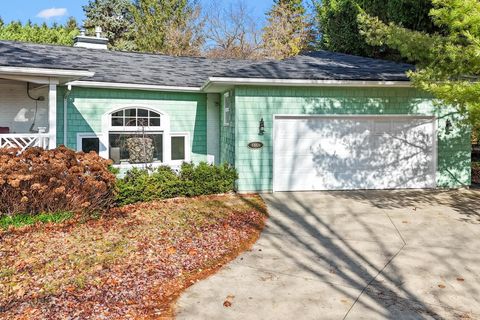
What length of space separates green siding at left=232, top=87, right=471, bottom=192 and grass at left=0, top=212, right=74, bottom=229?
4.48m

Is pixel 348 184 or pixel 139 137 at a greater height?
pixel 139 137

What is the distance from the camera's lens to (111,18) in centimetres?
3045

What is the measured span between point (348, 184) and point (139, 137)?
18.8ft

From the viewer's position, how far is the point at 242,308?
4.23 metres

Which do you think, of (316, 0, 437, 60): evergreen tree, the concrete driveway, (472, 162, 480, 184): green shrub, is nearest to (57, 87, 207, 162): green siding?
the concrete driveway

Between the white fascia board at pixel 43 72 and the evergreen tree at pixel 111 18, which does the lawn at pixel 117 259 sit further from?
the evergreen tree at pixel 111 18

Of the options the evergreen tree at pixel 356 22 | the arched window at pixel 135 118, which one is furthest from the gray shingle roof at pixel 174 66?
the evergreen tree at pixel 356 22

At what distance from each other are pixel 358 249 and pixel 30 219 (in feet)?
17.1

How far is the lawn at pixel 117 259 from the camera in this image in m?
4.16

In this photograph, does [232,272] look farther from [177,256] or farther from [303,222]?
[303,222]

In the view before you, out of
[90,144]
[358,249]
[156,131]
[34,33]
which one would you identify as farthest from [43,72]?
[34,33]

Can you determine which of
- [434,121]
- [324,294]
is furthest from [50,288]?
[434,121]

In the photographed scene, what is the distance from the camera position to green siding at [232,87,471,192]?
10.3 metres

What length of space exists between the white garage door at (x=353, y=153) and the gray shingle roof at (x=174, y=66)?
1.19 metres
